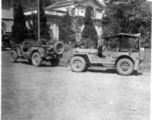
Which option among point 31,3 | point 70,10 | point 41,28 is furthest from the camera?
point 31,3

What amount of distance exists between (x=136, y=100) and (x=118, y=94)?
0.65 m

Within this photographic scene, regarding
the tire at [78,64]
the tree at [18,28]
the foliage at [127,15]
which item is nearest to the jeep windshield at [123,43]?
the tire at [78,64]

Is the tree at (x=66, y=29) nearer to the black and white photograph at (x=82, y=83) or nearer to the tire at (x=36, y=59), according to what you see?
the black and white photograph at (x=82, y=83)

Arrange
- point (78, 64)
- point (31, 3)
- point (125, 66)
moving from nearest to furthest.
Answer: point (125, 66)
point (78, 64)
point (31, 3)

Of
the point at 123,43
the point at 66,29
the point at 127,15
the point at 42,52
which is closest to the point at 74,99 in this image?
the point at 123,43

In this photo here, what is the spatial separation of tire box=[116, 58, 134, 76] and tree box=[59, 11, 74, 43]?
15.1 meters

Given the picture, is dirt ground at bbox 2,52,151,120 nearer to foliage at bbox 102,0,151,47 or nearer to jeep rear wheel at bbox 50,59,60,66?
jeep rear wheel at bbox 50,59,60,66

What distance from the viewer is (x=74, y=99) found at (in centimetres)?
551

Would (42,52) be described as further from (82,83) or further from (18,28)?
(18,28)

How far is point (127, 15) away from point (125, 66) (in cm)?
1361

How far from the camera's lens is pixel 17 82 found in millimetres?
7500

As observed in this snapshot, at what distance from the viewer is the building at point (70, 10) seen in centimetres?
2643

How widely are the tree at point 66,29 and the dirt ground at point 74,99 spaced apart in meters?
16.1

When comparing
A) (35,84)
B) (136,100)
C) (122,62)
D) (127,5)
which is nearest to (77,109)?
(136,100)
